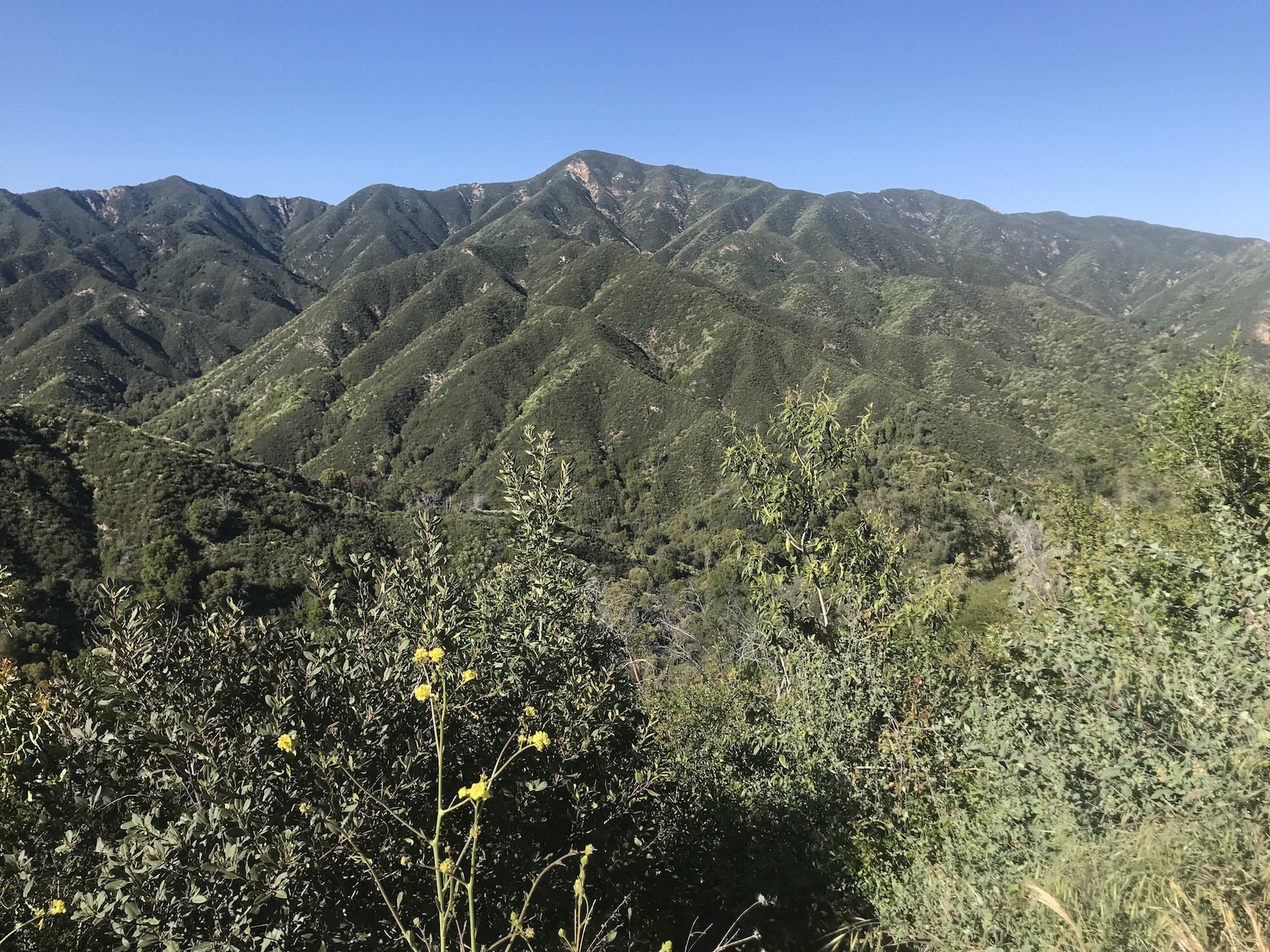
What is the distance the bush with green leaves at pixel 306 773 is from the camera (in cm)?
302

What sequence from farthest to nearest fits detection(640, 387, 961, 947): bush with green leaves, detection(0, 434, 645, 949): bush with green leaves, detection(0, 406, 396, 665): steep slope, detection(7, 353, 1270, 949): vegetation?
detection(0, 406, 396, 665): steep slope < detection(640, 387, 961, 947): bush with green leaves < detection(7, 353, 1270, 949): vegetation < detection(0, 434, 645, 949): bush with green leaves

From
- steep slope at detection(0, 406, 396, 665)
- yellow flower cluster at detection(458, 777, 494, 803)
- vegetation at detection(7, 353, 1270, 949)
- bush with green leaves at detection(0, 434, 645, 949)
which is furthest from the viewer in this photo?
steep slope at detection(0, 406, 396, 665)

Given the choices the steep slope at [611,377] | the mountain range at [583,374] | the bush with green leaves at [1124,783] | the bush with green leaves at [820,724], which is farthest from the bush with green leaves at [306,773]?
the steep slope at [611,377]

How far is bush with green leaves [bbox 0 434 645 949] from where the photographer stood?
9.91ft

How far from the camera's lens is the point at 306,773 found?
3713mm

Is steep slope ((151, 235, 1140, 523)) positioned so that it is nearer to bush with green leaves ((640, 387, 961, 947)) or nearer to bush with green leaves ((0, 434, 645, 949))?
bush with green leaves ((640, 387, 961, 947))

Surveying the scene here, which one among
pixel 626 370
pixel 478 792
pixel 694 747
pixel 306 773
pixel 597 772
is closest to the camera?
pixel 478 792

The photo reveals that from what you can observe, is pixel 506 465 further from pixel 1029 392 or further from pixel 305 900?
pixel 1029 392

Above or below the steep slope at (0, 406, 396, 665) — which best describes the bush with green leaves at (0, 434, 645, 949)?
above

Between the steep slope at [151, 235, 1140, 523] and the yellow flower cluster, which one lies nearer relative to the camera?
the yellow flower cluster

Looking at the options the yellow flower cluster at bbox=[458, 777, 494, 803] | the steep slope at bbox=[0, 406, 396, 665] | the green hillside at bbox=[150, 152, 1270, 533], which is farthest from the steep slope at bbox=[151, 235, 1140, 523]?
the yellow flower cluster at bbox=[458, 777, 494, 803]

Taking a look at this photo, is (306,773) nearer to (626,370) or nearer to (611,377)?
(626,370)

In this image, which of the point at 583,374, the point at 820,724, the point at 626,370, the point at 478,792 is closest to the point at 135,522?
the point at 820,724

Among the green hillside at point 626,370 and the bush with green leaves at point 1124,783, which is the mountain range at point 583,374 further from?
the bush with green leaves at point 1124,783
